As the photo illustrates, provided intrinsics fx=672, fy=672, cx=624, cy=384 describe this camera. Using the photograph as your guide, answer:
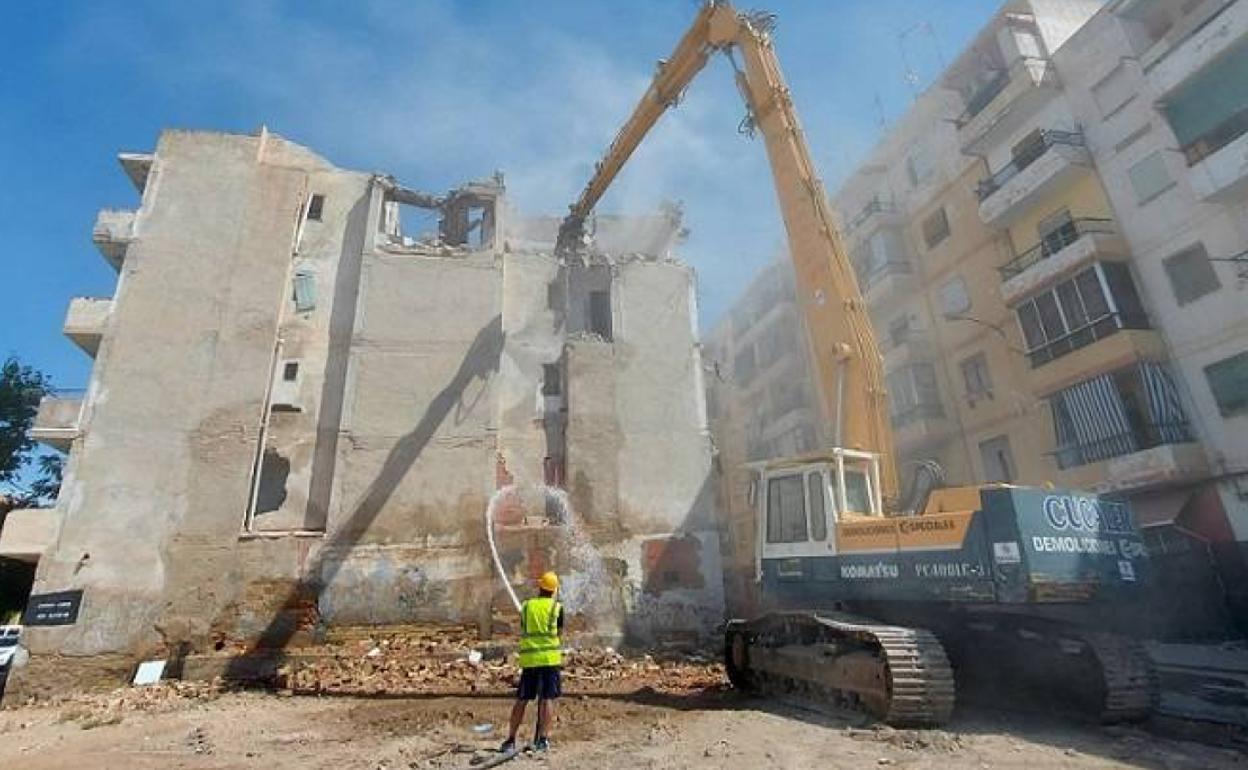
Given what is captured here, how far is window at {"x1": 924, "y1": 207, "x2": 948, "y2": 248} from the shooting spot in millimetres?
24545

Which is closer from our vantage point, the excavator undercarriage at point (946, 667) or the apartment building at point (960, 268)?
the excavator undercarriage at point (946, 667)

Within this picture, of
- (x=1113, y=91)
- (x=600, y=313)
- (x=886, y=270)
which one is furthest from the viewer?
(x=886, y=270)

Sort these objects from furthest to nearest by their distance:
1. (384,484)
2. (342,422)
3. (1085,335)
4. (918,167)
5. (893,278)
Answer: (918,167) < (893,278) < (1085,335) < (342,422) < (384,484)

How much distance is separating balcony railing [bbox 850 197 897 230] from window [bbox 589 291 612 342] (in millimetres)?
12490

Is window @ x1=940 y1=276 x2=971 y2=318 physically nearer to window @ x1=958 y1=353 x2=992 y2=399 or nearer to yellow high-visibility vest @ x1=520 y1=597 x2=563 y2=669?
window @ x1=958 y1=353 x2=992 y2=399

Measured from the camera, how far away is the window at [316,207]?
63.1 feet

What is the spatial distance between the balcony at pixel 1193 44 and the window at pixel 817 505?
16.5 m

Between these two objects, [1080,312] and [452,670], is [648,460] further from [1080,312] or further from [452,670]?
[1080,312]

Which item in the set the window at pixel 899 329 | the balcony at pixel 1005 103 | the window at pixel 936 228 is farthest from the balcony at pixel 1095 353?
the balcony at pixel 1005 103

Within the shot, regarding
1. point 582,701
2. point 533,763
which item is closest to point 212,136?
point 582,701

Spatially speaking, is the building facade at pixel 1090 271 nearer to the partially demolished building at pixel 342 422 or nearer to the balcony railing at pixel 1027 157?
Result: the balcony railing at pixel 1027 157

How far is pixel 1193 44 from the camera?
16.7 meters

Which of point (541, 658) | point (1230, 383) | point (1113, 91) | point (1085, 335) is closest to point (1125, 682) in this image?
point (541, 658)

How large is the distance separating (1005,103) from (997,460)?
38.3 ft
